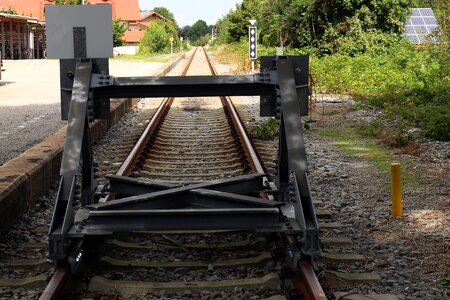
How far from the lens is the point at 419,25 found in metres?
29.6

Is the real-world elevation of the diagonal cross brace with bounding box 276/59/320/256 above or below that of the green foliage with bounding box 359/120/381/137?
above

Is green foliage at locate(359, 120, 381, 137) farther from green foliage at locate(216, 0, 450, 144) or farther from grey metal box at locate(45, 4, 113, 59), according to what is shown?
grey metal box at locate(45, 4, 113, 59)

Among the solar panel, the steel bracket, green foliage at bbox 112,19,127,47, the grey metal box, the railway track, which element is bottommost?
the railway track

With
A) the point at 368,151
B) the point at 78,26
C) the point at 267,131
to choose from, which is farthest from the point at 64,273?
the point at 267,131

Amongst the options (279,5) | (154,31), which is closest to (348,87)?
(279,5)

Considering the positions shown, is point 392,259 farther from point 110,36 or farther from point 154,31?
point 154,31

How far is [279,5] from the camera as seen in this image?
3184 centimetres

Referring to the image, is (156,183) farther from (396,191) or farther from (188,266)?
(396,191)

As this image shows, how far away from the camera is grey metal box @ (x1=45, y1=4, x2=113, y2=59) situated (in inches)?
209

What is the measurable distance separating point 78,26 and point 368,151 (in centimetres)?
529

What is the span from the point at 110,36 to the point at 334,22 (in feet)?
79.9

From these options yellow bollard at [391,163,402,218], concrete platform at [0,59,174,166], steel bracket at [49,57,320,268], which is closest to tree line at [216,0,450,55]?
concrete platform at [0,59,174,166]

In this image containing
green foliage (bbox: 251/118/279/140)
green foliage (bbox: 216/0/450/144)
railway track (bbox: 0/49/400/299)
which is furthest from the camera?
green foliage (bbox: 216/0/450/144)

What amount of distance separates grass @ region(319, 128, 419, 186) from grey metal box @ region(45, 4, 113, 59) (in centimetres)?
372
